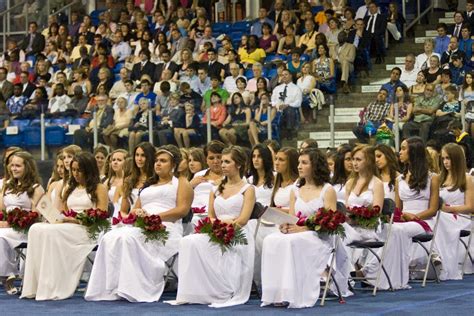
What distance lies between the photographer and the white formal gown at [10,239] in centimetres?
1443

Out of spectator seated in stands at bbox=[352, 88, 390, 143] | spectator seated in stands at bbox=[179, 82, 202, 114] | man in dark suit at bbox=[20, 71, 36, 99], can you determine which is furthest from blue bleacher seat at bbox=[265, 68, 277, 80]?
man in dark suit at bbox=[20, 71, 36, 99]

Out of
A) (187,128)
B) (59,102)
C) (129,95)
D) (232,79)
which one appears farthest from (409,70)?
(59,102)

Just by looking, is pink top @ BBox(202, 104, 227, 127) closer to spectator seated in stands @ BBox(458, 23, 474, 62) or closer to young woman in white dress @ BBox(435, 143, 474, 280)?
spectator seated in stands @ BBox(458, 23, 474, 62)

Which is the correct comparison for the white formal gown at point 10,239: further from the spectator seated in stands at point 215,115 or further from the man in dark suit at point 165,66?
the man in dark suit at point 165,66

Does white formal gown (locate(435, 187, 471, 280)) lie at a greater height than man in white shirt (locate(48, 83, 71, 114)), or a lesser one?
lesser

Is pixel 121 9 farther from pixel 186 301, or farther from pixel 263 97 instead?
pixel 186 301

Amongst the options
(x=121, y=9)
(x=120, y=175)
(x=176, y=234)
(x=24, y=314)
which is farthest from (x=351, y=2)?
(x=24, y=314)

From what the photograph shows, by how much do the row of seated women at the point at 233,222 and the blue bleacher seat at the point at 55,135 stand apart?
6.02 metres

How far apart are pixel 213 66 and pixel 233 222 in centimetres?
1170

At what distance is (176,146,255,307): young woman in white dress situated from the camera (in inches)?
509

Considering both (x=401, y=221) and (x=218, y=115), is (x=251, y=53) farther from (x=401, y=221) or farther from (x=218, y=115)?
(x=401, y=221)

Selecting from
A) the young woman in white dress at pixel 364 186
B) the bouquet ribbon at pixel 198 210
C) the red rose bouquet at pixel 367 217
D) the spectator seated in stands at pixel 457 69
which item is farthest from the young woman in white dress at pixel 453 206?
the spectator seated in stands at pixel 457 69

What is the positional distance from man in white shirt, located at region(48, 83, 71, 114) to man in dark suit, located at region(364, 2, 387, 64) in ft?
18.6

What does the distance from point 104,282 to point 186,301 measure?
0.98m
